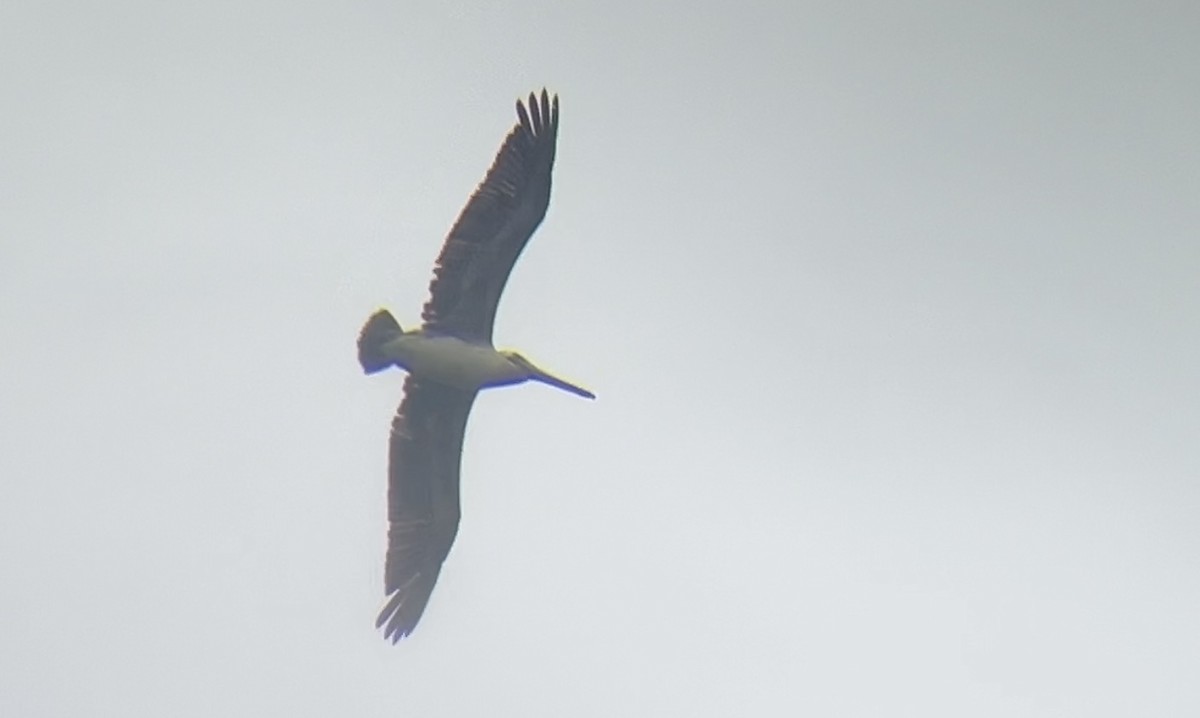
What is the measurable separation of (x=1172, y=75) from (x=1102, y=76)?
0.26m

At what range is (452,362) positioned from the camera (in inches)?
179

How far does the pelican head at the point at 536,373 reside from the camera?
4605 millimetres

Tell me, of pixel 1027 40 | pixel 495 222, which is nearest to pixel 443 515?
pixel 495 222

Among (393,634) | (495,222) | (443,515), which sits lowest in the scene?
(393,634)

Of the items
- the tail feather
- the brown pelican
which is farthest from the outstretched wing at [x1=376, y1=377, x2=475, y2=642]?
the tail feather

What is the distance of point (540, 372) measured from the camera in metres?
4.64

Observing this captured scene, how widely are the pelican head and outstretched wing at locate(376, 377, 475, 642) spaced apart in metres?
0.16

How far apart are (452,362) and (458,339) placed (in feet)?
0.20

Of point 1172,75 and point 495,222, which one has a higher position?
point 1172,75

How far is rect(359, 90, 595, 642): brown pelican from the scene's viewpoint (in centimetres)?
449

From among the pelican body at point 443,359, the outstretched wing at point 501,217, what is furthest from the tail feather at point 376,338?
the outstretched wing at point 501,217

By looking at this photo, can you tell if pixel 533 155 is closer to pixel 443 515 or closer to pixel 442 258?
pixel 442 258

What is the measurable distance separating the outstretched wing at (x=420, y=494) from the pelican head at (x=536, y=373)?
162mm

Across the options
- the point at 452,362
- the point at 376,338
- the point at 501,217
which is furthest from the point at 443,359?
the point at 501,217
